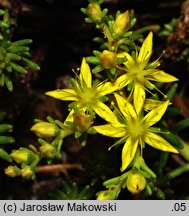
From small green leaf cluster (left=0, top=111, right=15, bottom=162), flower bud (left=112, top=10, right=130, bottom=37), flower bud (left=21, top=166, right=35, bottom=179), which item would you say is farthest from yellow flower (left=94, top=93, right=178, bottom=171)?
small green leaf cluster (left=0, top=111, right=15, bottom=162)

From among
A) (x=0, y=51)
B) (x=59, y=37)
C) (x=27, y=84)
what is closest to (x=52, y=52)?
(x=59, y=37)

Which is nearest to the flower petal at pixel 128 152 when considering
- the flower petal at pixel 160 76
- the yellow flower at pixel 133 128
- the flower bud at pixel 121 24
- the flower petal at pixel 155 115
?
the yellow flower at pixel 133 128

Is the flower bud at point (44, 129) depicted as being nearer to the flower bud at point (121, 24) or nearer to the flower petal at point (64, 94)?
the flower petal at point (64, 94)

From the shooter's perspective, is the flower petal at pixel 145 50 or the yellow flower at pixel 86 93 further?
the flower petal at pixel 145 50

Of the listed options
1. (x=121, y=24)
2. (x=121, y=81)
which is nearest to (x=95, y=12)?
(x=121, y=24)

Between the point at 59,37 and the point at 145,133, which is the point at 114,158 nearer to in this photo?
the point at 145,133

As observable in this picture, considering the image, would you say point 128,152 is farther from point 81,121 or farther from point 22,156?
point 22,156
